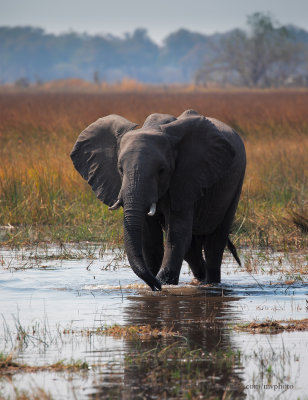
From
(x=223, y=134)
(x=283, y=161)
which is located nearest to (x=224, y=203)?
(x=223, y=134)

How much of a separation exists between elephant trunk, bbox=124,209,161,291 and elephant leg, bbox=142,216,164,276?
1.91ft

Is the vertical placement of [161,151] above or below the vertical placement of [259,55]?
below

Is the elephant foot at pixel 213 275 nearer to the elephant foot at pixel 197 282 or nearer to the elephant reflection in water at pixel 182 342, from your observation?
the elephant foot at pixel 197 282

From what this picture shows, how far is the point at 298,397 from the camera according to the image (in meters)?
4.36

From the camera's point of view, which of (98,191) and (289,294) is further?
(98,191)

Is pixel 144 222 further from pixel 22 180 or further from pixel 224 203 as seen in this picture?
pixel 22 180

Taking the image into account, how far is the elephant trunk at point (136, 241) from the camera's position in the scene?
266 inches

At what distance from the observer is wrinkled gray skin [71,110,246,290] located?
684 cm

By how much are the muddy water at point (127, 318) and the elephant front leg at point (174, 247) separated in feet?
0.60

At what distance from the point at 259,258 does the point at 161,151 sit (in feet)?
8.45

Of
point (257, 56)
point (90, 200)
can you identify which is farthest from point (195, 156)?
point (257, 56)

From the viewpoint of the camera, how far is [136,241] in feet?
22.5

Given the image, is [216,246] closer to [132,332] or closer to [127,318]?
[127,318]

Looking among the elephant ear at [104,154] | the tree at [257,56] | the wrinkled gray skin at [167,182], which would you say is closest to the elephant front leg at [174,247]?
the wrinkled gray skin at [167,182]
